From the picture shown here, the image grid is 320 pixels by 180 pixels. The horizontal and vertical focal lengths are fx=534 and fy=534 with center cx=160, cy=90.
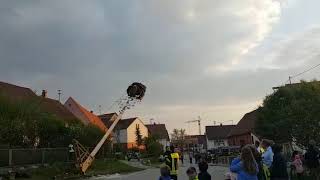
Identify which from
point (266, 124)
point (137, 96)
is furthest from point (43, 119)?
point (266, 124)

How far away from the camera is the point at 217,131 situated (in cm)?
15438

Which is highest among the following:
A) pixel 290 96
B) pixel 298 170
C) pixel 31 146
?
pixel 290 96

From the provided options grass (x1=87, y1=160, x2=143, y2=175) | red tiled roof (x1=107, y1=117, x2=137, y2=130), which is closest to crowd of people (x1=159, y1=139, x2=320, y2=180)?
grass (x1=87, y1=160, x2=143, y2=175)

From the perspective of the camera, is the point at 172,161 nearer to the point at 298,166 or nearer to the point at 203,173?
the point at 203,173

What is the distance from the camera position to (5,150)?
135 ft

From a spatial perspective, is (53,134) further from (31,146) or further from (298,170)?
(298,170)

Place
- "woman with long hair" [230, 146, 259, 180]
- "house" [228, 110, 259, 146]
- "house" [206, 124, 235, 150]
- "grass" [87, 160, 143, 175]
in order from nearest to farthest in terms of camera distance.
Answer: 1. "woman with long hair" [230, 146, 259, 180]
2. "grass" [87, 160, 143, 175]
3. "house" [228, 110, 259, 146]
4. "house" [206, 124, 235, 150]

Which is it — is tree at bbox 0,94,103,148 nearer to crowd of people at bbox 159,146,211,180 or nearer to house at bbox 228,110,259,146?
crowd of people at bbox 159,146,211,180

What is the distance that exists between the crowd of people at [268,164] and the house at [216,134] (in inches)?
5031

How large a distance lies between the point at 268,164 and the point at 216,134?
141 metres

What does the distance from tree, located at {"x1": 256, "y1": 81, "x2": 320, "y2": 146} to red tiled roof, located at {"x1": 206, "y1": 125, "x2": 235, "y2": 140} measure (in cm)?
9634

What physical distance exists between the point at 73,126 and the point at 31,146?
9.06 m

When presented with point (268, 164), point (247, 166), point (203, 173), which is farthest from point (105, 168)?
point (247, 166)

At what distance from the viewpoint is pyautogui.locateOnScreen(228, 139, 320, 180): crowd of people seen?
9.30 meters
